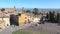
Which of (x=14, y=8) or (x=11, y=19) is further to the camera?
(x=14, y=8)

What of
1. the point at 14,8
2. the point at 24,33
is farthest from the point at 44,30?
the point at 14,8

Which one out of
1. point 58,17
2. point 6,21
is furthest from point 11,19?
point 58,17

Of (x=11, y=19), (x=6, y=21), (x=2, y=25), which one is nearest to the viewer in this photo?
(x=2, y=25)

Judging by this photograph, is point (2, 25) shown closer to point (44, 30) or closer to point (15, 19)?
point (15, 19)

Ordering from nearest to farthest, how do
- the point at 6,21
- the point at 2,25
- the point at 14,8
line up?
the point at 2,25 < the point at 6,21 < the point at 14,8

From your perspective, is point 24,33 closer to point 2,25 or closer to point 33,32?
point 33,32

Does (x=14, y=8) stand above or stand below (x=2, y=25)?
above

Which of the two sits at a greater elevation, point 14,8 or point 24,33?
point 14,8

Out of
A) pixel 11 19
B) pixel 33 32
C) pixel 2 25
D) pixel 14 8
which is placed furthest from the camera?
pixel 14 8

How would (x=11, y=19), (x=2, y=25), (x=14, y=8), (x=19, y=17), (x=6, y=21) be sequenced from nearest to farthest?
(x=2, y=25), (x=6, y=21), (x=19, y=17), (x=11, y=19), (x=14, y=8)
